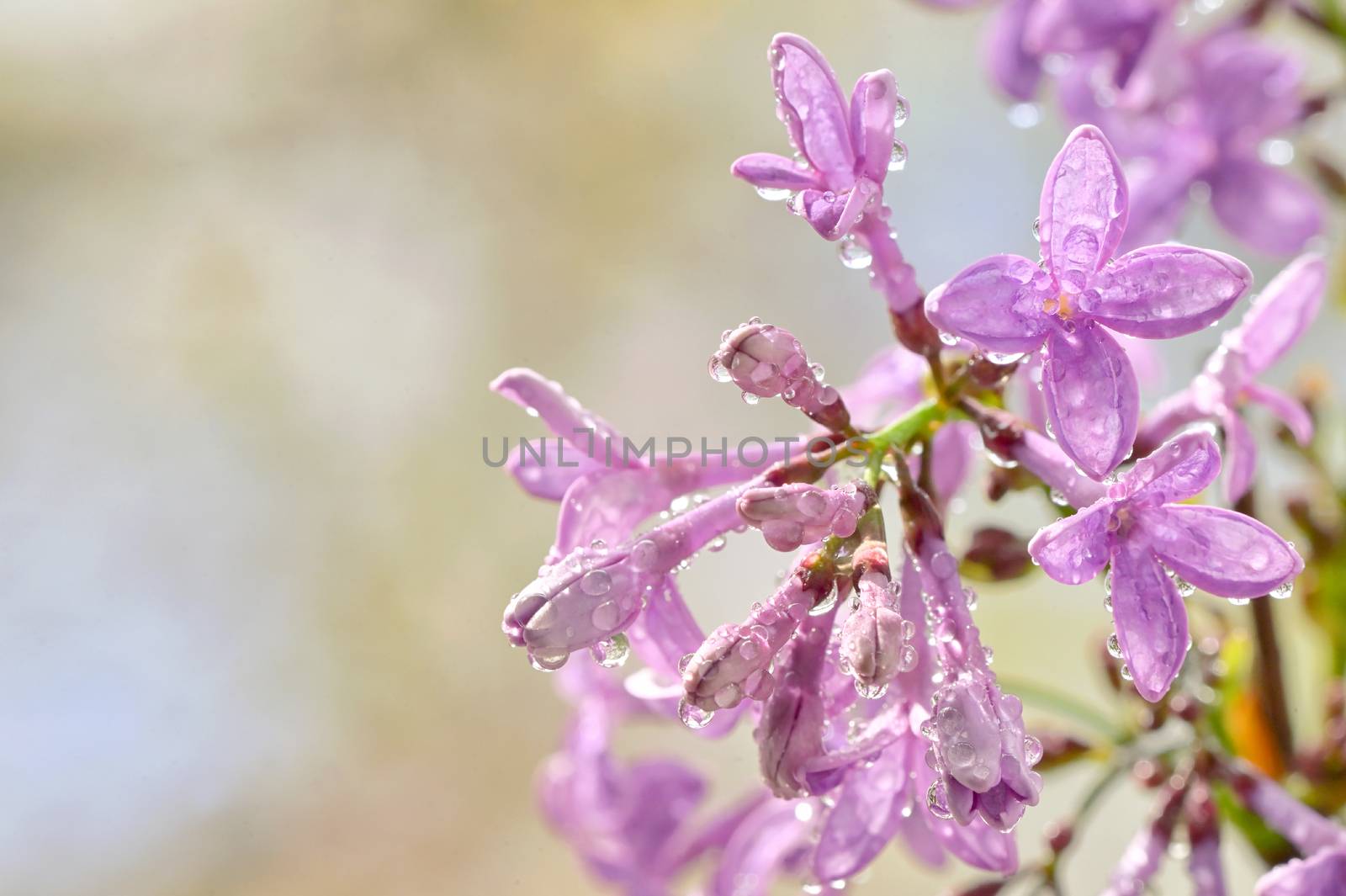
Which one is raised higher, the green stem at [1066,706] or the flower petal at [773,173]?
the flower petal at [773,173]

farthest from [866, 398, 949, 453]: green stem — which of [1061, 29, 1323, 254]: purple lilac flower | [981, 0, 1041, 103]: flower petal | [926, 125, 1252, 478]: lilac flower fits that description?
[981, 0, 1041, 103]: flower petal

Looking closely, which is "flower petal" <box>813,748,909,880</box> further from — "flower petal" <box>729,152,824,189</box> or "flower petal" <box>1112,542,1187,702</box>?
"flower petal" <box>729,152,824,189</box>

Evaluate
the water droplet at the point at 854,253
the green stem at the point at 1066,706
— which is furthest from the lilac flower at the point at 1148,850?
the water droplet at the point at 854,253

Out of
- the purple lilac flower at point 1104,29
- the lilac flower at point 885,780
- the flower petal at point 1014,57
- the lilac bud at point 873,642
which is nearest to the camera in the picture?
the lilac bud at point 873,642

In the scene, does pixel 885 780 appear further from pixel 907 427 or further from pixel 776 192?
pixel 776 192

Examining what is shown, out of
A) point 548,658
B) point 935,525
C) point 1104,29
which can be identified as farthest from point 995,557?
point 1104,29

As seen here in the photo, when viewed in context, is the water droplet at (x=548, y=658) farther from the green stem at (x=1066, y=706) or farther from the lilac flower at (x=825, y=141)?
the green stem at (x=1066, y=706)
